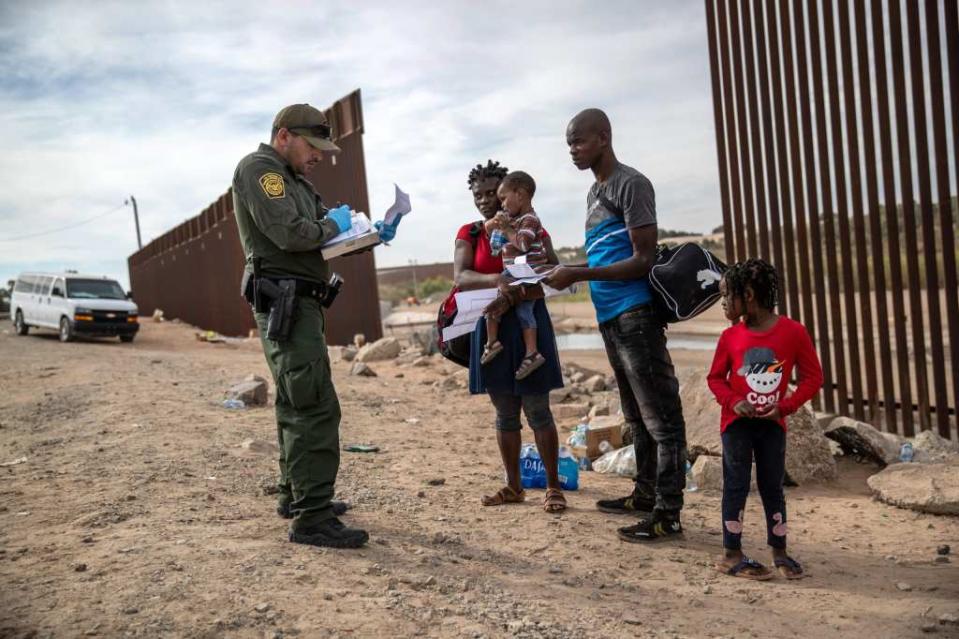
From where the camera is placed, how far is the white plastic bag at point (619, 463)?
229 inches

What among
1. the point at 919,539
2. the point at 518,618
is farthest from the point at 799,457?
the point at 518,618

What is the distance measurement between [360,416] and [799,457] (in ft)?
13.2

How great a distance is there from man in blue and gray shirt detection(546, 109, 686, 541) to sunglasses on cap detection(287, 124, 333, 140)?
4.02ft

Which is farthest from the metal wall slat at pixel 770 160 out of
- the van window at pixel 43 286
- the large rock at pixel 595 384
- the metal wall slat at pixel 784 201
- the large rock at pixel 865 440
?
the van window at pixel 43 286

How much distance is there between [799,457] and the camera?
557 cm

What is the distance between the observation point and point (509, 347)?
4.51 metres

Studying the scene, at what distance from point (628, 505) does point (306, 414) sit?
6.27 ft

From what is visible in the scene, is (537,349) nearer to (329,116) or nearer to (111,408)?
(111,408)

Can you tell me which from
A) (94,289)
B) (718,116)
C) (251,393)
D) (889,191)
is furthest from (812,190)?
(94,289)

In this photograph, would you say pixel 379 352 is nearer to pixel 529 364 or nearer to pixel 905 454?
pixel 905 454

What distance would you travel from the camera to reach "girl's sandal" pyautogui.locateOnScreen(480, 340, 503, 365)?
175 inches

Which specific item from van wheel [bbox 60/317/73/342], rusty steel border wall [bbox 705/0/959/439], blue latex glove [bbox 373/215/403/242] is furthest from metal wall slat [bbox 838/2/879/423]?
van wheel [bbox 60/317/73/342]

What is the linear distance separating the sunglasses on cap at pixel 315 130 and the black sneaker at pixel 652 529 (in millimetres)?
2472

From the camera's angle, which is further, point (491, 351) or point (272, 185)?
point (491, 351)
